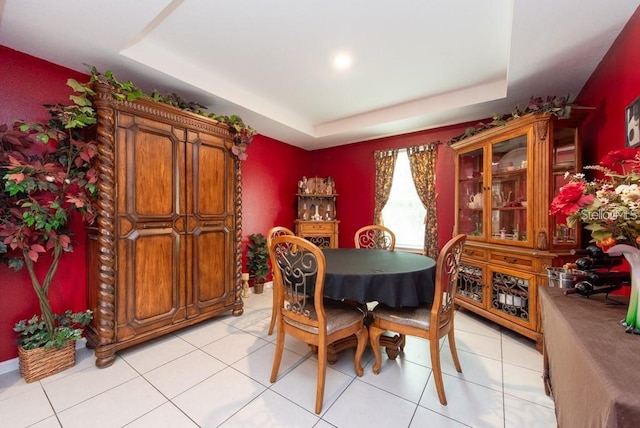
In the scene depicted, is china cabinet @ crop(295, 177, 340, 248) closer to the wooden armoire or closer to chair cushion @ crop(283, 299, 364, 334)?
the wooden armoire

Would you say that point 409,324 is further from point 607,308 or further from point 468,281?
point 468,281

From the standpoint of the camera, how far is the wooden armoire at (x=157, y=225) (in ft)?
6.61

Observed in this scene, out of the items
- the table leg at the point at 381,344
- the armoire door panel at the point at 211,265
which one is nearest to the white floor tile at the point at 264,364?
the table leg at the point at 381,344

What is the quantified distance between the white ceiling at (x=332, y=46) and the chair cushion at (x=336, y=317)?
2.09 metres

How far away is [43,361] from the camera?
186 cm

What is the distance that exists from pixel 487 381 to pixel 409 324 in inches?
28.9

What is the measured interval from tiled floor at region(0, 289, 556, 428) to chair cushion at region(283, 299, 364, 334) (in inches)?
17.4

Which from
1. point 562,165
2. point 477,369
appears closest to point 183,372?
point 477,369

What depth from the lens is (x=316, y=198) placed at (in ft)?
15.2

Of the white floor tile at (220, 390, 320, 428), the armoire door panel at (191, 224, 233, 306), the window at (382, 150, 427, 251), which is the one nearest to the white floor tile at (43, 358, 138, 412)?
the armoire door panel at (191, 224, 233, 306)

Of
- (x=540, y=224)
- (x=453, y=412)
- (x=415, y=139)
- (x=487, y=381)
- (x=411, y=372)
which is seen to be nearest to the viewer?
(x=453, y=412)

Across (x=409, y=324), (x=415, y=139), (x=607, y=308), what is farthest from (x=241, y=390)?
(x=415, y=139)

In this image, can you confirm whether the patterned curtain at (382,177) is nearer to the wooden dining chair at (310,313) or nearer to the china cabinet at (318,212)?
the china cabinet at (318,212)

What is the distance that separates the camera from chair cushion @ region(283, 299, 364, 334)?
1.68 meters
